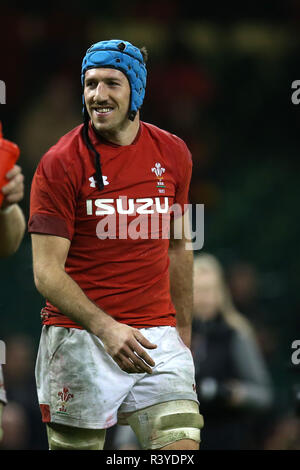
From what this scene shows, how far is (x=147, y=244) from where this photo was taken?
4.14 metres

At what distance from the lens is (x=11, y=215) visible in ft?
11.6

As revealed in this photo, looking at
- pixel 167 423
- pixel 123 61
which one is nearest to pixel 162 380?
pixel 167 423

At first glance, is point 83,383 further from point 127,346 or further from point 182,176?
point 182,176

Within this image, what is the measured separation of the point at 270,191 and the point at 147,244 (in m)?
5.33

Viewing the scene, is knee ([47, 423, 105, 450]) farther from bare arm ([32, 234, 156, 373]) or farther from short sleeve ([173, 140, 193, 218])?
short sleeve ([173, 140, 193, 218])

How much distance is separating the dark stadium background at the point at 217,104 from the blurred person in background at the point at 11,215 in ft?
12.8

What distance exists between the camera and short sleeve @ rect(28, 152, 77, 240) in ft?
12.8

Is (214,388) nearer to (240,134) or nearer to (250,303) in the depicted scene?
(250,303)

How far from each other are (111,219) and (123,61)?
73 cm

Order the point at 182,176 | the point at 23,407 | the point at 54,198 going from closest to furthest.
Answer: the point at 54,198 < the point at 182,176 < the point at 23,407

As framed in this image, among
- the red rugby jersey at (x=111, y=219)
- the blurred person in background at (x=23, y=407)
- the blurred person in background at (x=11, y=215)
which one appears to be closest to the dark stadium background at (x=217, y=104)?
the blurred person in background at (x=23, y=407)

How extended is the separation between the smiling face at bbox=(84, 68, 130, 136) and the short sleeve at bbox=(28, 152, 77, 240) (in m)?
0.29

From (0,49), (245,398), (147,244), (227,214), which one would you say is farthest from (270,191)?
(147,244)

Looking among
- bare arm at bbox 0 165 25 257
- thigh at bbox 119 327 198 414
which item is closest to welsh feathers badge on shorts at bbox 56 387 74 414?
thigh at bbox 119 327 198 414
